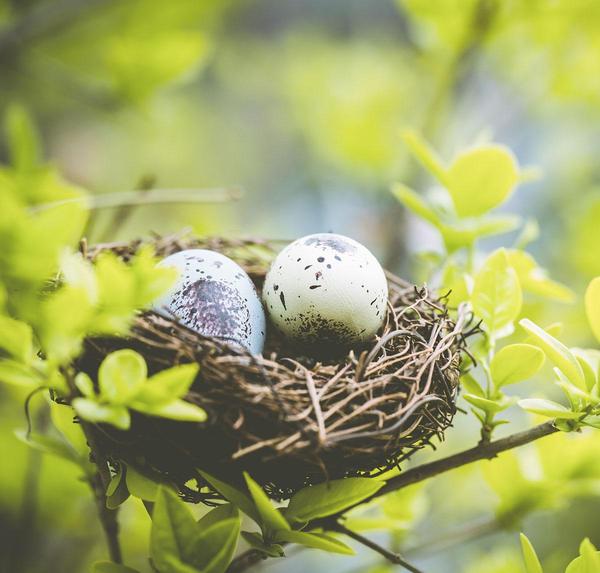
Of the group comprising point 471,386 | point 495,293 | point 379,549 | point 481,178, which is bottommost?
point 379,549

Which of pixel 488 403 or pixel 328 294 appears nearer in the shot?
pixel 488 403

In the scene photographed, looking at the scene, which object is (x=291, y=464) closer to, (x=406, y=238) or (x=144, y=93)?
(x=144, y=93)

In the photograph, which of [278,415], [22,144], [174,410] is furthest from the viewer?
[22,144]

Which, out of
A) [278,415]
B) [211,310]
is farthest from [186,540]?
[211,310]

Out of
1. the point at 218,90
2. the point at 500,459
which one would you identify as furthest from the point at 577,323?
the point at 218,90

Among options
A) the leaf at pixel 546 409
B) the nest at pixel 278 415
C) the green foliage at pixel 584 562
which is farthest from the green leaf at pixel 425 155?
the green foliage at pixel 584 562

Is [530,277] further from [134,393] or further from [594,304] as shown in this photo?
[134,393]

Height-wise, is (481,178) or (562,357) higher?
(481,178)

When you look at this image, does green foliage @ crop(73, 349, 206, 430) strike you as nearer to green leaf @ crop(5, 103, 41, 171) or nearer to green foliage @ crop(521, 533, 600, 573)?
green foliage @ crop(521, 533, 600, 573)

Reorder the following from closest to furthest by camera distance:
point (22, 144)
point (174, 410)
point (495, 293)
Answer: point (174, 410)
point (495, 293)
point (22, 144)
